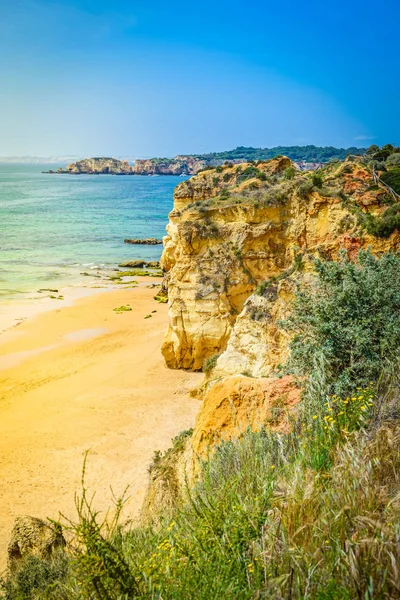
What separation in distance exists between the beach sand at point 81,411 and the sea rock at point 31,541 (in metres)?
1.25

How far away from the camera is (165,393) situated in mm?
17047

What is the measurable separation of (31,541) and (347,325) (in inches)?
256

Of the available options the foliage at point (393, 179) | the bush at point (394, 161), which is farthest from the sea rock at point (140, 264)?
the foliage at point (393, 179)

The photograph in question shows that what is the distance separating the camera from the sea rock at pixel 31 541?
785cm

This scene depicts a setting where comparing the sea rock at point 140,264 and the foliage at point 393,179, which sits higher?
the foliage at point 393,179

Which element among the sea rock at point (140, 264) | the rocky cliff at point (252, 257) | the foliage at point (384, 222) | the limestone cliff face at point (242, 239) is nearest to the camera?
the rocky cliff at point (252, 257)

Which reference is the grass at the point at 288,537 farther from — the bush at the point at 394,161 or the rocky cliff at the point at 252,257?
the bush at the point at 394,161

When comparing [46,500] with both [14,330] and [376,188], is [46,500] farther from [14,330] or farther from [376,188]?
[14,330]

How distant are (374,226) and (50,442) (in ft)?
36.5

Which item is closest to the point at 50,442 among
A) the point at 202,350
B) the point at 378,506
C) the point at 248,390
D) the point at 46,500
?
the point at 46,500

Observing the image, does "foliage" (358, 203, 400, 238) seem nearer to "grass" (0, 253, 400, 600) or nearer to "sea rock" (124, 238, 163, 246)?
"grass" (0, 253, 400, 600)

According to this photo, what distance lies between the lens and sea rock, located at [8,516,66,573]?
785cm

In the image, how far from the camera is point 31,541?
8.18 m

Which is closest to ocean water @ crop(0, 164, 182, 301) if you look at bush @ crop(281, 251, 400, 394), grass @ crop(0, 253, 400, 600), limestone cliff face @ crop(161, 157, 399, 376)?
limestone cliff face @ crop(161, 157, 399, 376)
